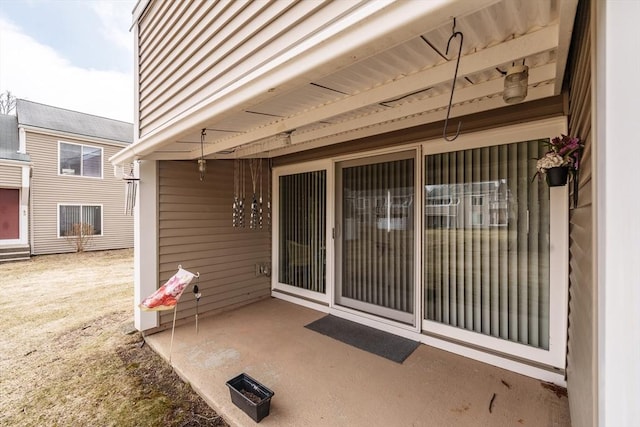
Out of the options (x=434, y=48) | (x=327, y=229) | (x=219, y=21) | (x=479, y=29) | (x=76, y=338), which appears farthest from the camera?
(x=327, y=229)

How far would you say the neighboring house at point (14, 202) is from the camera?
8750mm

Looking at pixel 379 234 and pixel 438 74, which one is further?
pixel 379 234

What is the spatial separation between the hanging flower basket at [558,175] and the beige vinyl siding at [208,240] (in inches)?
144

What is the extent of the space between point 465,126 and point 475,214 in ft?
2.79

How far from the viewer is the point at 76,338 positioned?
3379mm

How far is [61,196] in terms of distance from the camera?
10039 mm

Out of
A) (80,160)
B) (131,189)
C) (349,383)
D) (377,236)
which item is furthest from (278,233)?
(80,160)

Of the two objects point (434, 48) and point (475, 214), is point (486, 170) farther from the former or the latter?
point (434, 48)

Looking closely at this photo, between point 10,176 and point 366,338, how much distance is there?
11.9 metres

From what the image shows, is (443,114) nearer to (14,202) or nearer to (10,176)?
(10,176)

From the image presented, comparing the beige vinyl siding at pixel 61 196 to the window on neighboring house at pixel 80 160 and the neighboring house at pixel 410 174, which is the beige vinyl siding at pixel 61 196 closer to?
the window on neighboring house at pixel 80 160

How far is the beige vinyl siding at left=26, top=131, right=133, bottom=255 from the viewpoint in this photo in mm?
9539

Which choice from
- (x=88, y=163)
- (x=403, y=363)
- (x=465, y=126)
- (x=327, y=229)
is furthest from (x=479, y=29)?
(x=88, y=163)

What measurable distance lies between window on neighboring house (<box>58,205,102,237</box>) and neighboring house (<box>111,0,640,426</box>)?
9118mm
